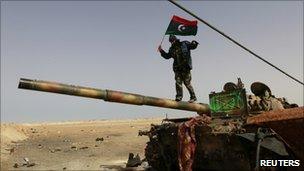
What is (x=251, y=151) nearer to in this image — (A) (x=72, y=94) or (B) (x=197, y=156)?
(B) (x=197, y=156)

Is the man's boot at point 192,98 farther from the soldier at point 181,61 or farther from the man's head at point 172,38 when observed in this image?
the man's head at point 172,38

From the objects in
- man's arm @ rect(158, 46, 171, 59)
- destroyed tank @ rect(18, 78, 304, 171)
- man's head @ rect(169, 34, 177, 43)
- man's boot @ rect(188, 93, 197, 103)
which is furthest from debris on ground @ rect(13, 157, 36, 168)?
man's head @ rect(169, 34, 177, 43)

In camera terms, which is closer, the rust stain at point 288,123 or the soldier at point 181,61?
the rust stain at point 288,123

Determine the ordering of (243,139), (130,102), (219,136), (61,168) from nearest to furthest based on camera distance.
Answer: (130,102) → (243,139) → (219,136) → (61,168)

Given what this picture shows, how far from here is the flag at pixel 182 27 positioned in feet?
36.6

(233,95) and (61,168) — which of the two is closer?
(233,95)

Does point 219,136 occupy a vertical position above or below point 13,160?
above

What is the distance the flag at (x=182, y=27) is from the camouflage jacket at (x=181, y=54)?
547mm

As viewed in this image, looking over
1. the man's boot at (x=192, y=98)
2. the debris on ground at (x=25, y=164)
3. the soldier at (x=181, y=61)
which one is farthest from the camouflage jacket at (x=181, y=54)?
the debris on ground at (x=25, y=164)

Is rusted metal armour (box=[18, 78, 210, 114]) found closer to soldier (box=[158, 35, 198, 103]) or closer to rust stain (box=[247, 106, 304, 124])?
rust stain (box=[247, 106, 304, 124])

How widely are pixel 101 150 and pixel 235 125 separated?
11231mm

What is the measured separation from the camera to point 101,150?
1919cm

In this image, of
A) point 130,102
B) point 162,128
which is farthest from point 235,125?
point 130,102

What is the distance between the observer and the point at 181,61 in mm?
11914
